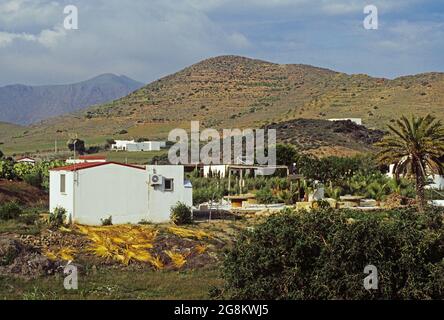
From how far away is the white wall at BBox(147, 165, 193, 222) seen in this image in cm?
3094

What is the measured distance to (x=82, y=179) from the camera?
95.4 feet

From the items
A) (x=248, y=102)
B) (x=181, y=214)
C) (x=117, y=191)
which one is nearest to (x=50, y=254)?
(x=117, y=191)

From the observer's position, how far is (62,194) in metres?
29.9

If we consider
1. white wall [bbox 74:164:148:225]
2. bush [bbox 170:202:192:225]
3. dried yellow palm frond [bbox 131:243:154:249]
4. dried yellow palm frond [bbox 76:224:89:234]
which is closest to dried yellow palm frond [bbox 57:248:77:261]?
dried yellow palm frond [bbox 131:243:154:249]

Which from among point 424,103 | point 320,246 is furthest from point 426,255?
point 424,103

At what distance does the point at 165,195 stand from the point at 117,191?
2392 mm

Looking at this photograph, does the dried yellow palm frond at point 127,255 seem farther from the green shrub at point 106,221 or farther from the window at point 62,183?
the window at point 62,183

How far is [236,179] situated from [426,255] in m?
35.0

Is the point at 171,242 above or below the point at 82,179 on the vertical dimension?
below

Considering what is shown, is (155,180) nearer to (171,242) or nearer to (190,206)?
(190,206)

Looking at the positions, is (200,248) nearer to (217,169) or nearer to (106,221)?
(106,221)

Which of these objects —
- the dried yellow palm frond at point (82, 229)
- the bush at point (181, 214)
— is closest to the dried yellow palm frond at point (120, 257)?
the dried yellow palm frond at point (82, 229)

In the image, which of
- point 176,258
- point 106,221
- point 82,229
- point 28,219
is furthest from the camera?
point 106,221

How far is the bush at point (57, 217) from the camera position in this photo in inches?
1089
